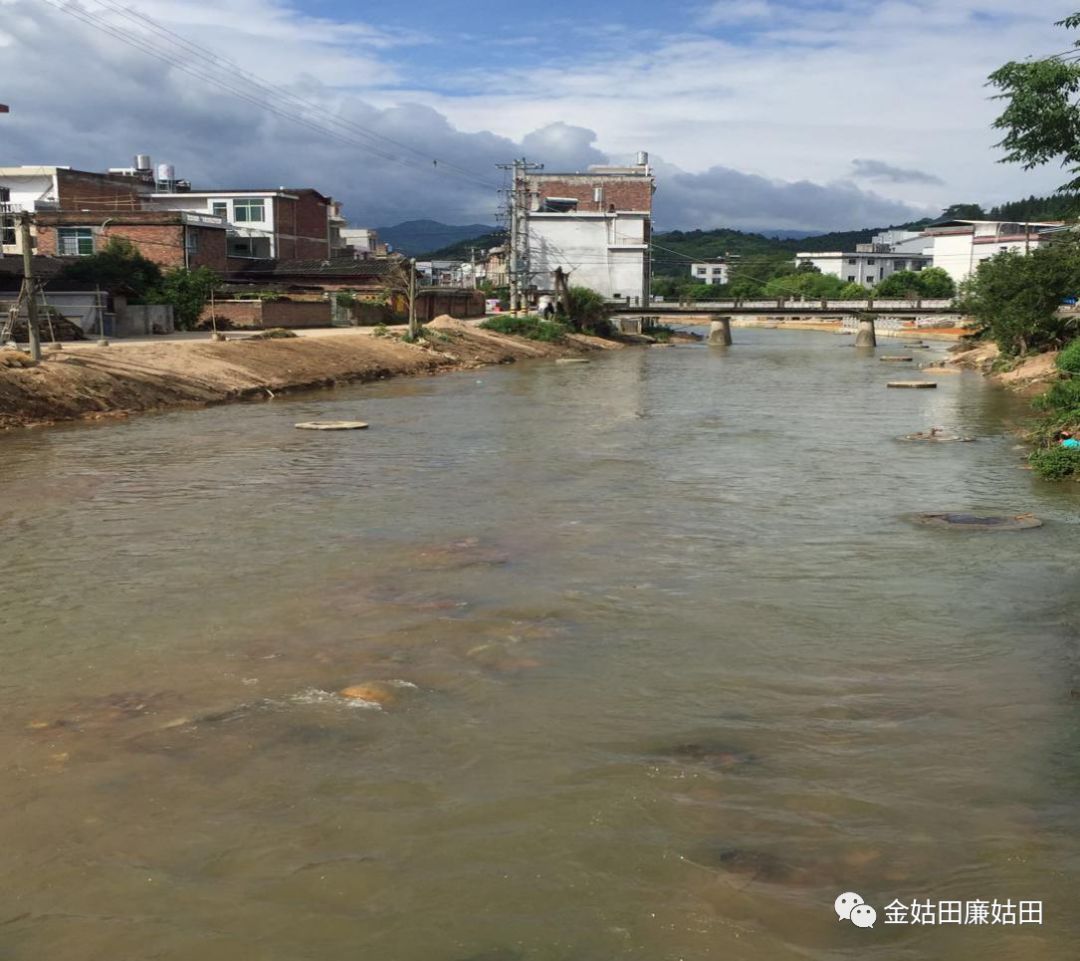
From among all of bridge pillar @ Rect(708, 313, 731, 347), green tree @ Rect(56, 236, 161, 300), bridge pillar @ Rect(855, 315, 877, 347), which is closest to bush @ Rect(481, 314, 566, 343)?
bridge pillar @ Rect(708, 313, 731, 347)

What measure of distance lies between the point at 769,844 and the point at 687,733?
1.59 metres

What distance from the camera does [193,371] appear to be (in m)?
32.7

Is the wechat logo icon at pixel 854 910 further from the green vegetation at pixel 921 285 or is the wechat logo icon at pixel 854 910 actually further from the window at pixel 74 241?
the green vegetation at pixel 921 285

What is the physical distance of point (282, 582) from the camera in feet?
38.7

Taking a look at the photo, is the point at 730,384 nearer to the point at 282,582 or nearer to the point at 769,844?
the point at 282,582

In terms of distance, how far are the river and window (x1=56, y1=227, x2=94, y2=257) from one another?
42.2 m

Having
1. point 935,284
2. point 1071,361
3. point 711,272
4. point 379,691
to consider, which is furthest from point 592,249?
point 711,272

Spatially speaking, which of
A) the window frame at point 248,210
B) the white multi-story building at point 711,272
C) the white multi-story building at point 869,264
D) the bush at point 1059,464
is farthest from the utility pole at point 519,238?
the white multi-story building at point 711,272

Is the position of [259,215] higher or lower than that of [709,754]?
higher

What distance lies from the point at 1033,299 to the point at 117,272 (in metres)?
37.8

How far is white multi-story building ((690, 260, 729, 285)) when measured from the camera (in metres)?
190

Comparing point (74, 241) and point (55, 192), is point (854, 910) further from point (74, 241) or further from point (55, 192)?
point (55, 192)

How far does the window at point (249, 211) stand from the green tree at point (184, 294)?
801 inches

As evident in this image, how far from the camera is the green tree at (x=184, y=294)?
4600 cm
